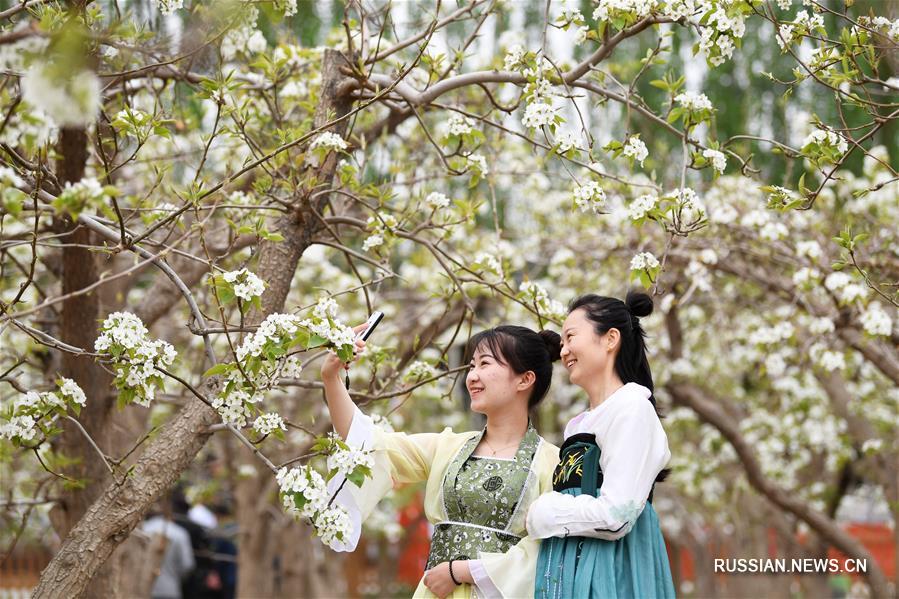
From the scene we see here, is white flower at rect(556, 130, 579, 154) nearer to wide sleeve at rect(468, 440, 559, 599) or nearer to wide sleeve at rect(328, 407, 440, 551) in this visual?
wide sleeve at rect(328, 407, 440, 551)

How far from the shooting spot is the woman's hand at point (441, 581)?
2680 mm

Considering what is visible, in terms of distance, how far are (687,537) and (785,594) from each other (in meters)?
4.06

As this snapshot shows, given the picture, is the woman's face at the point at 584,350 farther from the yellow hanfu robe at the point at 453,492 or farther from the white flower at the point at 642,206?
the white flower at the point at 642,206

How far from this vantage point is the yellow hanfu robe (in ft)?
8.61

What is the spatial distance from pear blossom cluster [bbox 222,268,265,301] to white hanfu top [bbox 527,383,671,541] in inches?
32.5

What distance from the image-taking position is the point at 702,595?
11.3 meters

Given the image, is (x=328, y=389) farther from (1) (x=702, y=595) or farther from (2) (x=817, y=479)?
(1) (x=702, y=595)

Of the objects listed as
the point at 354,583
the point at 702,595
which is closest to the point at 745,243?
the point at 702,595

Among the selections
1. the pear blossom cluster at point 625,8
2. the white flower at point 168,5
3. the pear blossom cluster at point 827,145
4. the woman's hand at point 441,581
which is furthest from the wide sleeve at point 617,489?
the white flower at point 168,5

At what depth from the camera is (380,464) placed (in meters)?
2.87

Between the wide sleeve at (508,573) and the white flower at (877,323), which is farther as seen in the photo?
the white flower at (877,323)

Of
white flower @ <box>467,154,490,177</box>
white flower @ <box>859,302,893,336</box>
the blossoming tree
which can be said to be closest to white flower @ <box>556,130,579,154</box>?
the blossoming tree

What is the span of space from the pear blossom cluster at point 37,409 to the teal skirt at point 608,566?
1229 millimetres

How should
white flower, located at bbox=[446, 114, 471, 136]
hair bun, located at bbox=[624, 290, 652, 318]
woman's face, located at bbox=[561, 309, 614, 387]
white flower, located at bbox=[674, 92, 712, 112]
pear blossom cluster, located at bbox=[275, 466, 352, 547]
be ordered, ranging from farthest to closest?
white flower, located at bbox=[446, 114, 471, 136] < white flower, located at bbox=[674, 92, 712, 112] < hair bun, located at bbox=[624, 290, 652, 318] < woman's face, located at bbox=[561, 309, 614, 387] < pear blossom cluster, located at bbox=[275, 466, 352, 547]
